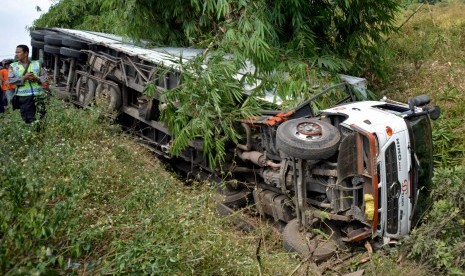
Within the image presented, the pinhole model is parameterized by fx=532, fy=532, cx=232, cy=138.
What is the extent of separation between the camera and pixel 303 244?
19.6 feet

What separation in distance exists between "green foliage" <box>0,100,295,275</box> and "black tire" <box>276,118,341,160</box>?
1108mm

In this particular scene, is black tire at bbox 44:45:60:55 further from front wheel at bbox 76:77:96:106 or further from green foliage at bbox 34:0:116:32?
green foliage at bbox 34:0:116:32

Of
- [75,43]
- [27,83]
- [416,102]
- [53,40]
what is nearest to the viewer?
[416,102]

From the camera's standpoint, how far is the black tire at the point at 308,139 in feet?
18.9

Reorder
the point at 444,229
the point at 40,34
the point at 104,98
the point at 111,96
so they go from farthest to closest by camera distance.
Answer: the point at 40,34, the point at 111,96, the point at 104,98, the point at 444,229

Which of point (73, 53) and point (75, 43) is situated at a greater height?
point (75, 43)

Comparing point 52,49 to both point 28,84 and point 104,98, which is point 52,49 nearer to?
point 104,98

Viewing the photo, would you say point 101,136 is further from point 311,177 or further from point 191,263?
point 191,263

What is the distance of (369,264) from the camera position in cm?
567

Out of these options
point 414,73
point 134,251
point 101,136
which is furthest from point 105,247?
point 414,73

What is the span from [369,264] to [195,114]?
9.73ft

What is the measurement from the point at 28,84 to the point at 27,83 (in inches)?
0.8

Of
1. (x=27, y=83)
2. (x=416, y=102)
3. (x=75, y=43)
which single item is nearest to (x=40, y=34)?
(x=75, y=43)

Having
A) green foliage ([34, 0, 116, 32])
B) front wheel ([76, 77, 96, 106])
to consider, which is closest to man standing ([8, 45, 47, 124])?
front wheel ([76, 77, 96, 106])
